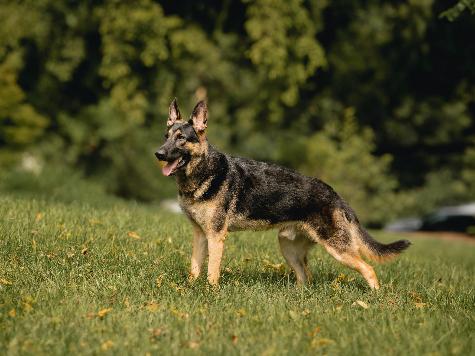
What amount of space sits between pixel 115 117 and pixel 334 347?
16.0 metres

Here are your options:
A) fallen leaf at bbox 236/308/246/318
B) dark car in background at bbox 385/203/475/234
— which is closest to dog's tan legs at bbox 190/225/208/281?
fallen leaf at bbox 236/308/246/318

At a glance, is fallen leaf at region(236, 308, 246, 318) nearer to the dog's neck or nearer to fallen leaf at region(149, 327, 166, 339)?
fallen leaf at region(149, 327, 166, 339)

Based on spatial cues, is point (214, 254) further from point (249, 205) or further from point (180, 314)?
point (180, 314)

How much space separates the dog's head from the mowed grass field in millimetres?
1204

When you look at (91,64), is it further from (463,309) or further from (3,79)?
(463,309)

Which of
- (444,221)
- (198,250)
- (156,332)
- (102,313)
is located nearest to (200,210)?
(198,250)

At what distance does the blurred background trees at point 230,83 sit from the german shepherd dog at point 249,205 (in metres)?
10.1

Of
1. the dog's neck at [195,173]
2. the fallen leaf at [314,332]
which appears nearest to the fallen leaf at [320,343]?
the fallen leaf at [314,332]

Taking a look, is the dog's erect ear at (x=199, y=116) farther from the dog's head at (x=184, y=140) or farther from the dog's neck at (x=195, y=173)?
the dog's neck at (x=195, y=173)

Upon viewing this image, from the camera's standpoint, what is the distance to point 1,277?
6.83m

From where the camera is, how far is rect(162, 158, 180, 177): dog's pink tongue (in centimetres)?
711

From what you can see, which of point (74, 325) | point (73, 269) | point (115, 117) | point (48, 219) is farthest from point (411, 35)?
point (74, 325)

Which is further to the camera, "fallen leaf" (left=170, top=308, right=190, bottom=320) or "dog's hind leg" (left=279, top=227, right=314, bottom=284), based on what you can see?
"dog's hind leg" (left=279, top=227, right=314, bottom=284)

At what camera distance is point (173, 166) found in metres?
7.16
